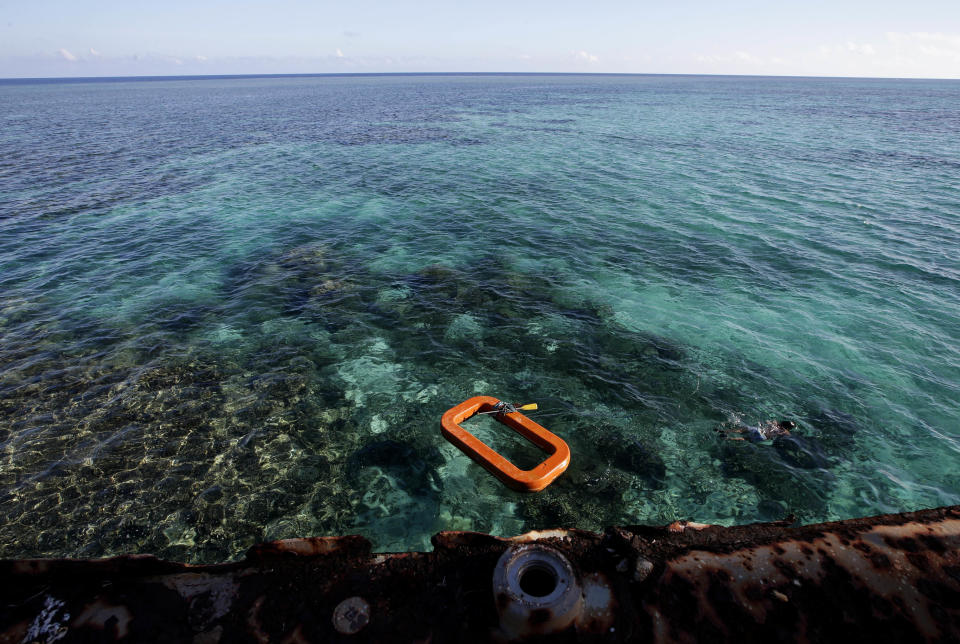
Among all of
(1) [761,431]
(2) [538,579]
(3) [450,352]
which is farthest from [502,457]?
(1) [761,431]

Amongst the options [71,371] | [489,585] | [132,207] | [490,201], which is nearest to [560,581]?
[489,585]

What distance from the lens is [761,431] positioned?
9.95 m

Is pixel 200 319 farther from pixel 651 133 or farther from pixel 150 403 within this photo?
pixel 651 133

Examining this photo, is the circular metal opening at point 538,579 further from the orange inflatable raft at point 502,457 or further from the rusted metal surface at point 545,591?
the orange inflatable raft at point 502,457

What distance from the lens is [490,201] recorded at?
26094 millimetres

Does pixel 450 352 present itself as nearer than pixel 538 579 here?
No

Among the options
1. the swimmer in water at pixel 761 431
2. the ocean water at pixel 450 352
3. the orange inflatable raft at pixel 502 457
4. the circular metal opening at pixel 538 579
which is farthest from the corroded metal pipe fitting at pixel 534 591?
the swimmer in water at pixel 761 431

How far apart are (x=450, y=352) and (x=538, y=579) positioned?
1019cm

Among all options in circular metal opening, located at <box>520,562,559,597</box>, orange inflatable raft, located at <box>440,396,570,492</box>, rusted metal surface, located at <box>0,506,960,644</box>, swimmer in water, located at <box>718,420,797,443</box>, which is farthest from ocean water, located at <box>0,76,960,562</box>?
circular metal opening, located at <box>520,562,559,597</box>

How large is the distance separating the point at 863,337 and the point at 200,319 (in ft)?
67.4

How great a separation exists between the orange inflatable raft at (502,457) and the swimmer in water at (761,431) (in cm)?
430

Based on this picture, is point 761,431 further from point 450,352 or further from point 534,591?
point 534,591

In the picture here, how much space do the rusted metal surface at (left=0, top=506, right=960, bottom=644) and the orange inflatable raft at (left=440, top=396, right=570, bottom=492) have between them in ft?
15.1

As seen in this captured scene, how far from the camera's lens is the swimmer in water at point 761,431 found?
984cm
